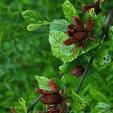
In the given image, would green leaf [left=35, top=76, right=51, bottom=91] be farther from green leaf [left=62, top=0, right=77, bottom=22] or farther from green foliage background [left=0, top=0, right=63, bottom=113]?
green foliage background [left=0, top=0, right=63, bottom=113]

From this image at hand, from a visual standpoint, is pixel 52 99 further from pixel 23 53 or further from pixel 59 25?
pixel 23 53

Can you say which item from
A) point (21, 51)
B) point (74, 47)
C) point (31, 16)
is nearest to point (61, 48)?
point (74, 47)

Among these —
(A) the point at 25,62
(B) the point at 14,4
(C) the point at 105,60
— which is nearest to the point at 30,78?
(A) the point at 25,62

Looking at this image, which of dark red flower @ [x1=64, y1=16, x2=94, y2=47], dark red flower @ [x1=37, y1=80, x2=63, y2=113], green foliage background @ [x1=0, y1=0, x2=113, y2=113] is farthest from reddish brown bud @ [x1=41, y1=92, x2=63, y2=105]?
green foliage background @ [x1=0, y1=0, x2=113, y2=113]

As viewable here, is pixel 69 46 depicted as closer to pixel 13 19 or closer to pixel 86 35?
pixel 86 35

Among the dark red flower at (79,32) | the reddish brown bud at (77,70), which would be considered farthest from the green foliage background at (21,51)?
the dark red flower at (79,32)

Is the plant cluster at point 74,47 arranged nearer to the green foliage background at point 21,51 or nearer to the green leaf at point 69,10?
the green leaf at point 69,10
